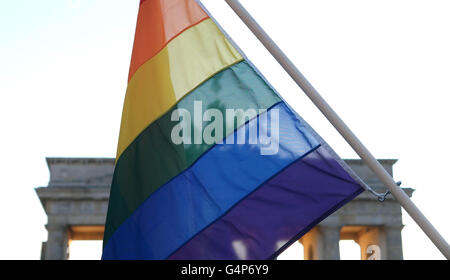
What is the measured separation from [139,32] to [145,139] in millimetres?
964

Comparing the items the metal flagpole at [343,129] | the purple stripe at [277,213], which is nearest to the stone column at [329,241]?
the purple stripe at [277,213]

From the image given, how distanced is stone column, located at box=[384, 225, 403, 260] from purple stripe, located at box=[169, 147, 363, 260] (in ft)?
144

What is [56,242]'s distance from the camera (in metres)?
49.3

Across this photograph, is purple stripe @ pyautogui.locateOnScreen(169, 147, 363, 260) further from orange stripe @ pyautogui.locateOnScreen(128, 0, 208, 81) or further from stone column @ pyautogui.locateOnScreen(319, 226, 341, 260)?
Result: stone column @ pyautogui.locateOnScreen(319, 226, 341, 260)

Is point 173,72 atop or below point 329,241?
below

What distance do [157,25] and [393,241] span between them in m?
44.5

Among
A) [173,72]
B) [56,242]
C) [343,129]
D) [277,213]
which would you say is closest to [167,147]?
[173,72]

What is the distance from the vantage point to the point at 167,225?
623 cm

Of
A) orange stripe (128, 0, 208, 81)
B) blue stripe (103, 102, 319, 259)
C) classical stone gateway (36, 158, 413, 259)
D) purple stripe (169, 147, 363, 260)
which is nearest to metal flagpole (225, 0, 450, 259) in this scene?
purple stripe (169, 147, 363, 260)

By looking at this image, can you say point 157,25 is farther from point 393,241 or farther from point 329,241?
point 393,241

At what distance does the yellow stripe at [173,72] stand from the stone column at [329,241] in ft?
141

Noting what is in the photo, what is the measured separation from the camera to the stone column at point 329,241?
1927 inches

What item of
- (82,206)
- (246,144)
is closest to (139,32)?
(246,144)

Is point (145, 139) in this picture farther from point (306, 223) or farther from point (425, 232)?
point (425, 232)
